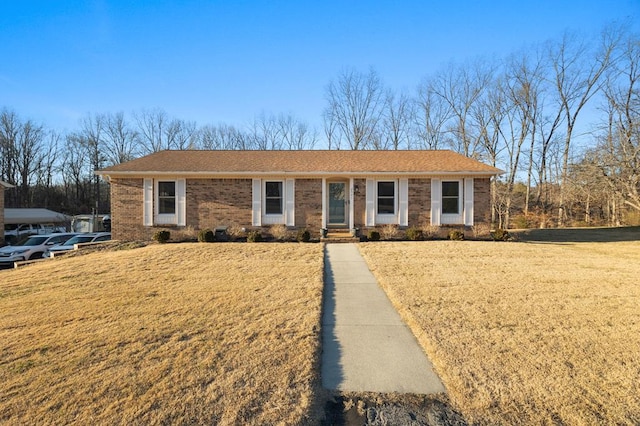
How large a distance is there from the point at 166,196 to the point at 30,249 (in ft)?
20.5

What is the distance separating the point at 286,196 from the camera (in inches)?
572

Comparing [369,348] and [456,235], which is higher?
[456,235]

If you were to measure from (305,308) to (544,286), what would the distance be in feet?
16.5

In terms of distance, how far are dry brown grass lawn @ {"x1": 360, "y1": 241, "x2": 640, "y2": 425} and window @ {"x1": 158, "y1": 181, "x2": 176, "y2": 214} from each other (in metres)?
10.1

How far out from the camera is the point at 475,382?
10.2ft

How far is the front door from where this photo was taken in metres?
15.1

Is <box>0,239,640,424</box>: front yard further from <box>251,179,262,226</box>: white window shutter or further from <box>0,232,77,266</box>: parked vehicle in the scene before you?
<box>0,232,77,266</box>: parked vehicle

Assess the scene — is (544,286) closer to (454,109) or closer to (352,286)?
(352,286)

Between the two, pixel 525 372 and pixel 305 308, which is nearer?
pixel 525 372

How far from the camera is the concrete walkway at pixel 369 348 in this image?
10.6 ft

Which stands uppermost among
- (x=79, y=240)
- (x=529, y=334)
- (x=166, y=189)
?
(x=166, y=189)

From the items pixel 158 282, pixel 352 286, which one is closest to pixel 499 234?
pixel 352 286

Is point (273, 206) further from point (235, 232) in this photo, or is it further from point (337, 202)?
point (337, 202)

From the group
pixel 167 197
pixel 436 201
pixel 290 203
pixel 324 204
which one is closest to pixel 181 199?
pixel 167 197
